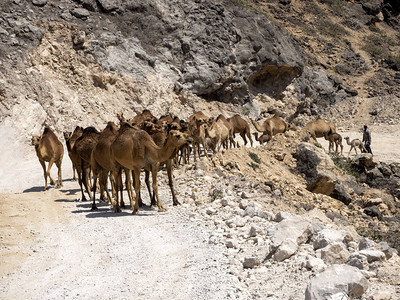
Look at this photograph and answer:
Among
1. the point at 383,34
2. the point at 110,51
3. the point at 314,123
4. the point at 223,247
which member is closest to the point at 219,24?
the point at 110,51

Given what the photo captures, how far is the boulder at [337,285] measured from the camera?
18.4 feet

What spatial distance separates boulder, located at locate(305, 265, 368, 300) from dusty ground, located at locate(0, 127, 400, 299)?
132cm

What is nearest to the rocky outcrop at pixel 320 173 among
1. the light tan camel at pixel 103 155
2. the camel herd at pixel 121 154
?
the camel herd at pixel 121 154

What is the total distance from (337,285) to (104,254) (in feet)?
14.8

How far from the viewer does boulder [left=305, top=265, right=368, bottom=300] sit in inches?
221

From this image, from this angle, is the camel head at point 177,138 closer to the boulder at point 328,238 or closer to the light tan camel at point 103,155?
the light tan camel at point 103,155

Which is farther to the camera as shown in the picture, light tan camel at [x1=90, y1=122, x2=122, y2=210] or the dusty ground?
light tan camel at [x1=90, y1=122, x2=122, y2=210]

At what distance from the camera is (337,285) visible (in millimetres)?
5672

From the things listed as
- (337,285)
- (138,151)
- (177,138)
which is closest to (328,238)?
(337,285)

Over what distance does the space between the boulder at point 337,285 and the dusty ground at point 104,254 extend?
132 centimetres

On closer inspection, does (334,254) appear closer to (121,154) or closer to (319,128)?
(121,154)

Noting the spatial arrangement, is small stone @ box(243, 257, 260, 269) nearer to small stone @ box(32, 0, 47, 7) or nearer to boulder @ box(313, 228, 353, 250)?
boulder @ box(313, 228, 353, 250)

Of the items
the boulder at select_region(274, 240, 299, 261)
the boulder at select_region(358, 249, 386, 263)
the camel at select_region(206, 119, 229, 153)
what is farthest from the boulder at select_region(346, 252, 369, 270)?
the camel at select_region(206, 119, 229, 153)

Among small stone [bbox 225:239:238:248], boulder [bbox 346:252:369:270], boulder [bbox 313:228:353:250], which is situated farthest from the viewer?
small stone [bbox 225:239:238:248]
